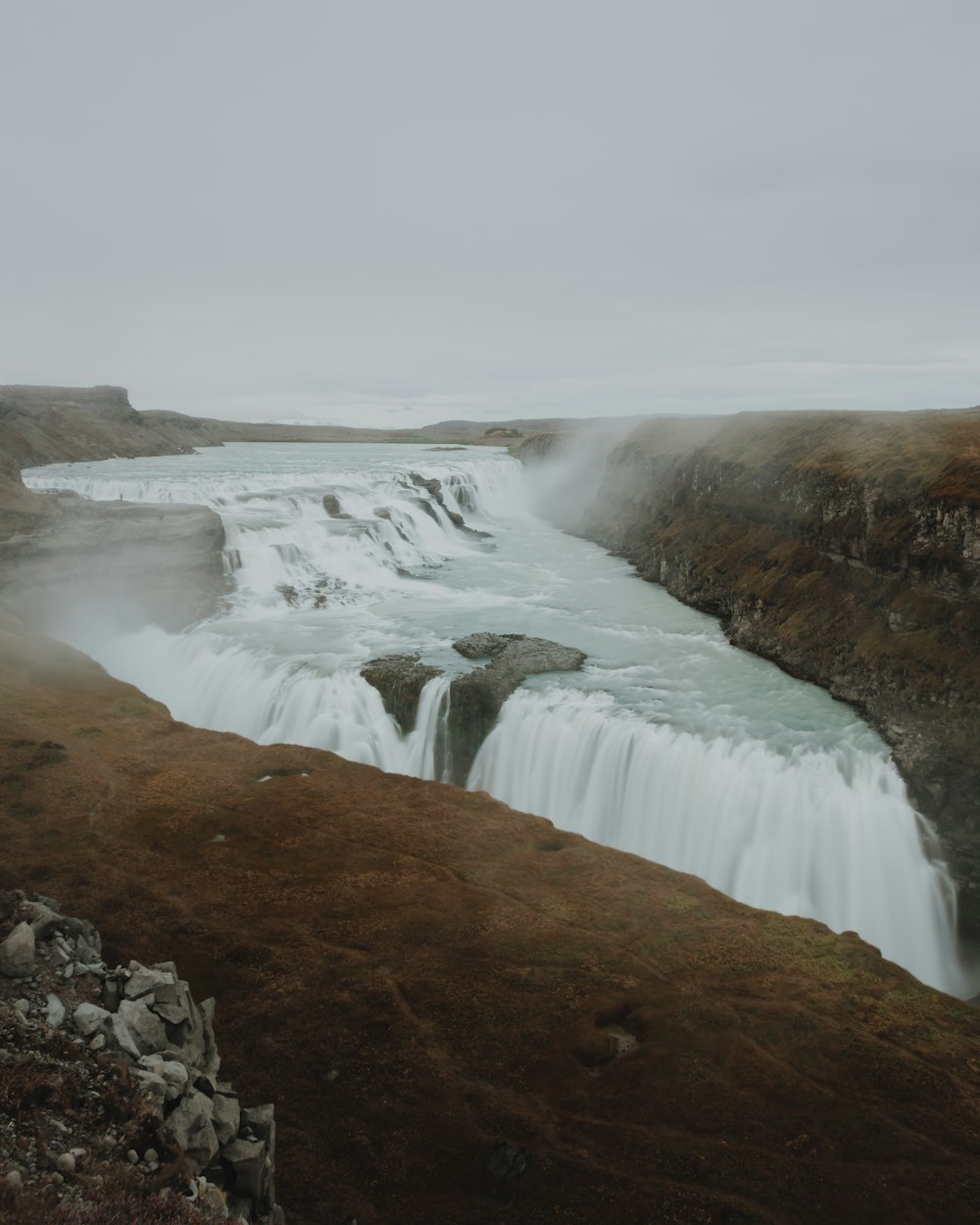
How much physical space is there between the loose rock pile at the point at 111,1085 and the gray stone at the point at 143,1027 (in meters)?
0.01

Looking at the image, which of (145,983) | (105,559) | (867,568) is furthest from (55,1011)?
(105,559)

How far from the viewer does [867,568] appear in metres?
20.8

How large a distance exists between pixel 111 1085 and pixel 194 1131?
71 cm

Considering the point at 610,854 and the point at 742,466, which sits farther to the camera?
the point at 742,466

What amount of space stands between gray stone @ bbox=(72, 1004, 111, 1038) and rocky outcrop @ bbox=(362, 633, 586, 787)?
39.0ft

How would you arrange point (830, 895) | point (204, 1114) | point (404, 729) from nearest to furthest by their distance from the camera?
1. point (204, 1114)
2. point (830, 895)
3. point (404, 729)

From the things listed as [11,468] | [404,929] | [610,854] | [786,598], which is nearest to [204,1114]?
[404,929]

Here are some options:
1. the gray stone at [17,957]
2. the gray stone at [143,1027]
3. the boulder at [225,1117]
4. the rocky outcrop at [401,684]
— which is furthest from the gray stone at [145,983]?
the rocky outcrop at [401,684]

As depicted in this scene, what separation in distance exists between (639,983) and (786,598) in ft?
54.6

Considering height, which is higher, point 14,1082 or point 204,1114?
point 14,1082

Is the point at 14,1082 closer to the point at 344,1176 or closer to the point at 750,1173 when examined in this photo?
the point at 344,1176

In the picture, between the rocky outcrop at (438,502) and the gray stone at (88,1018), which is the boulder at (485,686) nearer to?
the gray stone at (88,1018)

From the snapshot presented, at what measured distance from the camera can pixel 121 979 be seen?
23.3 ft

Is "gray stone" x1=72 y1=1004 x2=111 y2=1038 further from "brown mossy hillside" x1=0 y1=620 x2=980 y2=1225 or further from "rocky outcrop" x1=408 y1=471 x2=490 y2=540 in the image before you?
"rocky outcrop" x1=408 y1=471 x2=490 y2=540
